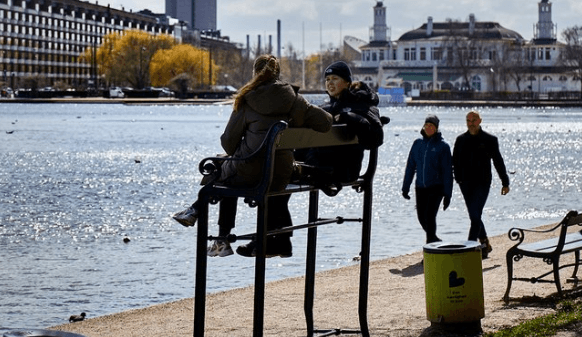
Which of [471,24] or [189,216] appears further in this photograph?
[471,24]

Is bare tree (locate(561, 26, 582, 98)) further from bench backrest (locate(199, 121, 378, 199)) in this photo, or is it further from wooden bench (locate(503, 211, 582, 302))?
bench backrest (locate(199, 121, 378, 199))

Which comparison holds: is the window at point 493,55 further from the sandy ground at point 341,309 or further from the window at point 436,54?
the sandy ground at point 341,309

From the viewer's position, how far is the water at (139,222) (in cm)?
1472

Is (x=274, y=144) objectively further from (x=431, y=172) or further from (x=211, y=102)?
(x=211, y=102)

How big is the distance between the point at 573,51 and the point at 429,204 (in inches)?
5790

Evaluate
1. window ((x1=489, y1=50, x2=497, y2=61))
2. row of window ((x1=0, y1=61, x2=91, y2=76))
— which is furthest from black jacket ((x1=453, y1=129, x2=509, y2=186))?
row of window ((x1=0, y1=61, x2=91, y2=76))

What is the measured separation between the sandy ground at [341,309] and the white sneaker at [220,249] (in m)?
1.85

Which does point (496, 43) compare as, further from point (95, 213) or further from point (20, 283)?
point (20, 283)

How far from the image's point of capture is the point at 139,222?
938 inches

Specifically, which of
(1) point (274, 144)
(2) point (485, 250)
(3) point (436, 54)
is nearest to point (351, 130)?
(1) point (274, 144)

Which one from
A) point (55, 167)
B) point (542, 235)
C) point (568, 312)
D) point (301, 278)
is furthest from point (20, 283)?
point (55, 167)

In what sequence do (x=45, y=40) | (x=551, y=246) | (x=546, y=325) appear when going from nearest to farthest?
(x=546, y=325) < (x=551, y=246) < (x=45, y=40)

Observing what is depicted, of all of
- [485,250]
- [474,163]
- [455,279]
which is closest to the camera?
[455,279]

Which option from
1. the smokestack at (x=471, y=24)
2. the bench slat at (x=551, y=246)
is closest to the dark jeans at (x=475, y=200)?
the bench slat at (x=551, y=246)
